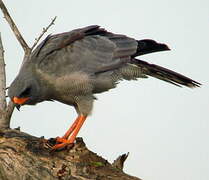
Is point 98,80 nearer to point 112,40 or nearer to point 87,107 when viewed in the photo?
point 87,107

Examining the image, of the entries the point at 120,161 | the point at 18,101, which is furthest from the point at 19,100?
the point at 120,161

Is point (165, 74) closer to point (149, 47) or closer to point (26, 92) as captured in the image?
point (149, 47)

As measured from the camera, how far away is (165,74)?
7438 millimetres

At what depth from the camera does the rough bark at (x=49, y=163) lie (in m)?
5.66

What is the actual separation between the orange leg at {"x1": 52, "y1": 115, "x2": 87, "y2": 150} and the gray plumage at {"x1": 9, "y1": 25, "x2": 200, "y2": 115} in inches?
6.7

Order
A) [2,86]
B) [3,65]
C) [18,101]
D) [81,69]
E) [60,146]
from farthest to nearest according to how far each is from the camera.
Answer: [3,65] → [2,86] → [81,69] → [18,101] → [60,146]

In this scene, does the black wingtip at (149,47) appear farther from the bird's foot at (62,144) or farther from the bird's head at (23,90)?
the bird's foot at (62,144)

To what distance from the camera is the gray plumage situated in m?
6.95

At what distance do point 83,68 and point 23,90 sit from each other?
1143mm

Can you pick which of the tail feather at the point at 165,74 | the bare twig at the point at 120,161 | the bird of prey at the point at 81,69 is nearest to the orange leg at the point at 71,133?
the bird of prey at the point at 81,69

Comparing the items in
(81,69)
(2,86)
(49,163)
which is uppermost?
(81,69)

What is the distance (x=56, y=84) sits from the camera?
22.6 ft

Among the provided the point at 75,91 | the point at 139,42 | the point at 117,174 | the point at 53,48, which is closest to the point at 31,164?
the point at 117,174

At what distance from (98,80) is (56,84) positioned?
78 cm
